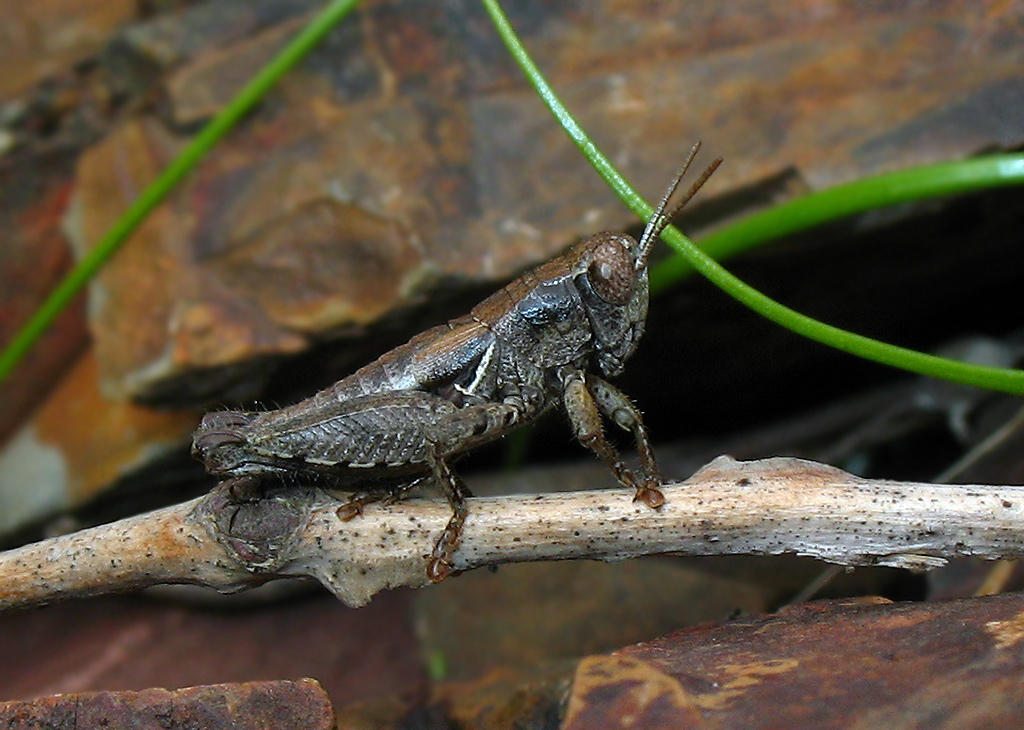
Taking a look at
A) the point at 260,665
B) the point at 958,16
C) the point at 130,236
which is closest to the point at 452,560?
the point at 260,665

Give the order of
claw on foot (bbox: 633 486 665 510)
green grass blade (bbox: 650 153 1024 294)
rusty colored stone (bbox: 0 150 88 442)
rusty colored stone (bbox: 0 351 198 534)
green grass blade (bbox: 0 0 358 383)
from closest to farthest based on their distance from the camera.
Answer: claw on foot (bbox: 633 486 665 510) → green grass blade (bbox: 650 153 1024 294) → green grass blade (bbox: 0 0 358 383) → rusty colored stone (bbox: 0 351 198 534) → rusty colored stone (bbox: 0 150 88 442)

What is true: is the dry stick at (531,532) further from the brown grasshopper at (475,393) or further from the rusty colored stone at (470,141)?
the rusty colored stone at (470,141)

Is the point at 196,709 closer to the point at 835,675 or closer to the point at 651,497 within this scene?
the point at 651,497

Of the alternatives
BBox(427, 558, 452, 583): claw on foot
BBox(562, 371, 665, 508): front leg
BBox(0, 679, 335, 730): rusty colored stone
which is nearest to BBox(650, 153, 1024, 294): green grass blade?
BBox(562, 371, 665, 508): front leg

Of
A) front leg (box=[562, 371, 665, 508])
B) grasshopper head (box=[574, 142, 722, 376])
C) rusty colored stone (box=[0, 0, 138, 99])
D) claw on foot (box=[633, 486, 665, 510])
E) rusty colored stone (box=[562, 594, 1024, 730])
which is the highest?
rusty colored stone (box=[0, 0, 138, 99])

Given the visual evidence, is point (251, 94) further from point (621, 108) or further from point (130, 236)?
point (621, 108)

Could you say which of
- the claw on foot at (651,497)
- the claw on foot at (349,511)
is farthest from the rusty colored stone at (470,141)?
the claw on foot at (651,497)

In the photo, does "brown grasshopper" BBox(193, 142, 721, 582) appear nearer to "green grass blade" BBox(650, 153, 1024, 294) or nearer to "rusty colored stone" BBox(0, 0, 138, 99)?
"green grass blade" BBox(650, 153, 1024, 294)
